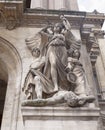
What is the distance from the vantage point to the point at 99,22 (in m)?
25.3

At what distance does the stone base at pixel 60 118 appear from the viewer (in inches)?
231

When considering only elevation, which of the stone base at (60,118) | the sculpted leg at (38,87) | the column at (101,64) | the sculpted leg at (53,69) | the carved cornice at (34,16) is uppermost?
the column at (101,64)

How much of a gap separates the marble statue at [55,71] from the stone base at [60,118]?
19 centimetres

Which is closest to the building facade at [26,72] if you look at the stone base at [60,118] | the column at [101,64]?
the stone base at [60,118]

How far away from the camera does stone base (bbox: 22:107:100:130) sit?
231 inches

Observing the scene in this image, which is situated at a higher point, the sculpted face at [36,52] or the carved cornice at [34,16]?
the carved cornice at [34,16]

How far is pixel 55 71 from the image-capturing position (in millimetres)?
7188

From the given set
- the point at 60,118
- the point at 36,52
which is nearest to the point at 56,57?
the point at 36,52

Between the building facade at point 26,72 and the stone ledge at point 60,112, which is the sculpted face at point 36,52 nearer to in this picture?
the building facade at point 26,72

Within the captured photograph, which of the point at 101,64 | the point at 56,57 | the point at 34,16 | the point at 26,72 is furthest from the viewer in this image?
the point at 101,64

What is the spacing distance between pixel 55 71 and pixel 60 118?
1597 mm

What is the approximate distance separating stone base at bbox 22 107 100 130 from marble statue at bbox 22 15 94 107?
0.62ft

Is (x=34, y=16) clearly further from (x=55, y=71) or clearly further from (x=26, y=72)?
(x=55, y=71)

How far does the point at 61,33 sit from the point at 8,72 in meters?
2.32
